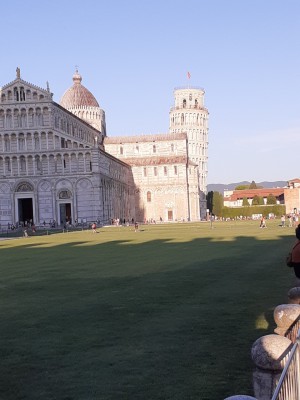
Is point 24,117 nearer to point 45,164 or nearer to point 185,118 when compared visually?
point 45,164

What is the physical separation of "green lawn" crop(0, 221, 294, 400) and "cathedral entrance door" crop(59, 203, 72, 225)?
207 feet

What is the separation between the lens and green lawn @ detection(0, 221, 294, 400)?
26.9 ft

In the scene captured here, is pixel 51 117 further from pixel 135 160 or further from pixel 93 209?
pixel 135 160

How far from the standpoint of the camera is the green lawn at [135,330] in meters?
8.19

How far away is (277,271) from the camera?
20203 mm

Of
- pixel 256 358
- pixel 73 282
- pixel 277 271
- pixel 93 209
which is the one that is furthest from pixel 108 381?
pixel 93 209

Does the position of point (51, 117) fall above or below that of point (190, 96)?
below

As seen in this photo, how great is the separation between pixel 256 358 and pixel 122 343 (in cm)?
418

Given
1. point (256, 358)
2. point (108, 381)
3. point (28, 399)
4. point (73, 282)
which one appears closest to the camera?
point (256, 358)

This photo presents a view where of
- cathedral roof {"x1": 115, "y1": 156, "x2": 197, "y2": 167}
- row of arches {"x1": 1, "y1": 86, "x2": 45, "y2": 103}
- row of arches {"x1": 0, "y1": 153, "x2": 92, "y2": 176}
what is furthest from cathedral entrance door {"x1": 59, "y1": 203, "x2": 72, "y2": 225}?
cathedral roof {"x1": 115, "y1": 156, "x2": 197, "y2": 167}

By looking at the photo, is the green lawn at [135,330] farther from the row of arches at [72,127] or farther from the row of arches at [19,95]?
the row of arches at [72,127]

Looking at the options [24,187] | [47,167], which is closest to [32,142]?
[47,167]

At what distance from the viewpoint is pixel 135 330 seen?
1123 cm

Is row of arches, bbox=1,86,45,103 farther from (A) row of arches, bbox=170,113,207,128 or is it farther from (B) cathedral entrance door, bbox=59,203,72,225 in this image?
(A) row of arches, bbox=170,113,207,128
